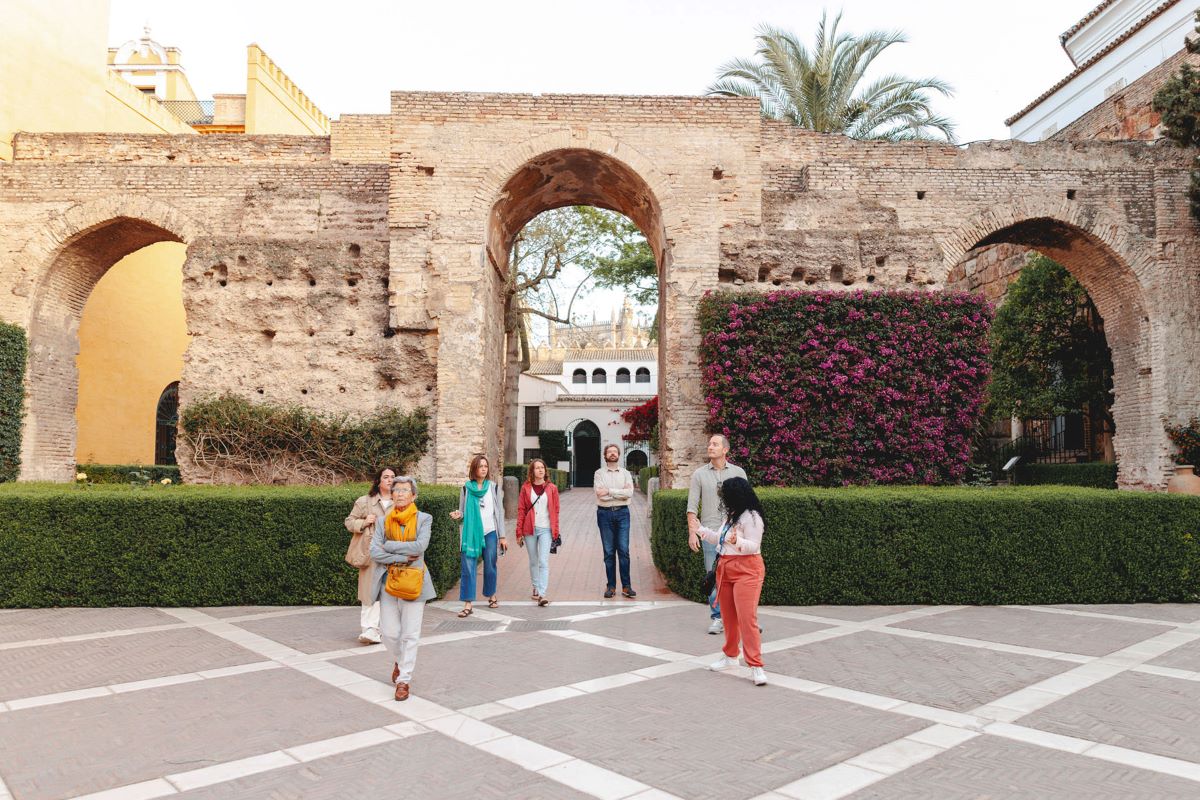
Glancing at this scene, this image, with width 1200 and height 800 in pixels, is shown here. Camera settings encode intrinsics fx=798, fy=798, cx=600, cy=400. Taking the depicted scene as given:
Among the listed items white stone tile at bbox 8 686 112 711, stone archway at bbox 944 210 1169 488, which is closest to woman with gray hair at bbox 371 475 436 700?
white stone tile at bbox 8 686 112 711

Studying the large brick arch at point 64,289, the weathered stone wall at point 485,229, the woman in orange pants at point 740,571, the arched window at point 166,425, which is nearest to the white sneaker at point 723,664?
the woman in orange pants at point 740,571

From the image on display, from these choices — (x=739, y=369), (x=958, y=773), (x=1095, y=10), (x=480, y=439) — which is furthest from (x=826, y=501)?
(x=1095, y=10)

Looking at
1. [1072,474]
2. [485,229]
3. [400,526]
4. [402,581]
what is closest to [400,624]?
[402,581]

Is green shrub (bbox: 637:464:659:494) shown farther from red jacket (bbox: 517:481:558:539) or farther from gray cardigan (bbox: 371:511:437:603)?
gray cardigan (bbox: 371:511:437:603)

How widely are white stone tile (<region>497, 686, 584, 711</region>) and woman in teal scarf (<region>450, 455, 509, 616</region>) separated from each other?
2707 millimetres

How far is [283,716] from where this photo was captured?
4621 millimetres

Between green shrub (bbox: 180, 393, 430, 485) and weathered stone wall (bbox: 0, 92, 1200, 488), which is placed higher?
weathered stone wall (bbox: 0, 92, 1200, 488)

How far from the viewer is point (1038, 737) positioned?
4250mm

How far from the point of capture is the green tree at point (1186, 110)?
12.4 metres

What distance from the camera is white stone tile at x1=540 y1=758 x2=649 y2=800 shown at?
3566 mm

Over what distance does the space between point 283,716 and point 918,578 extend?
6208 mm

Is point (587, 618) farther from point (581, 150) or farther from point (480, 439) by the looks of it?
point (581, 150)

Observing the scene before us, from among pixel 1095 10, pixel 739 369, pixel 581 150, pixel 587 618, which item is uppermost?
pixel 1095 10

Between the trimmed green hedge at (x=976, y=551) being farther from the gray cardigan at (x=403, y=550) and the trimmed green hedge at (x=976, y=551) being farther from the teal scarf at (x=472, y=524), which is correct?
the gray cardigan at (x=403, y=550)
